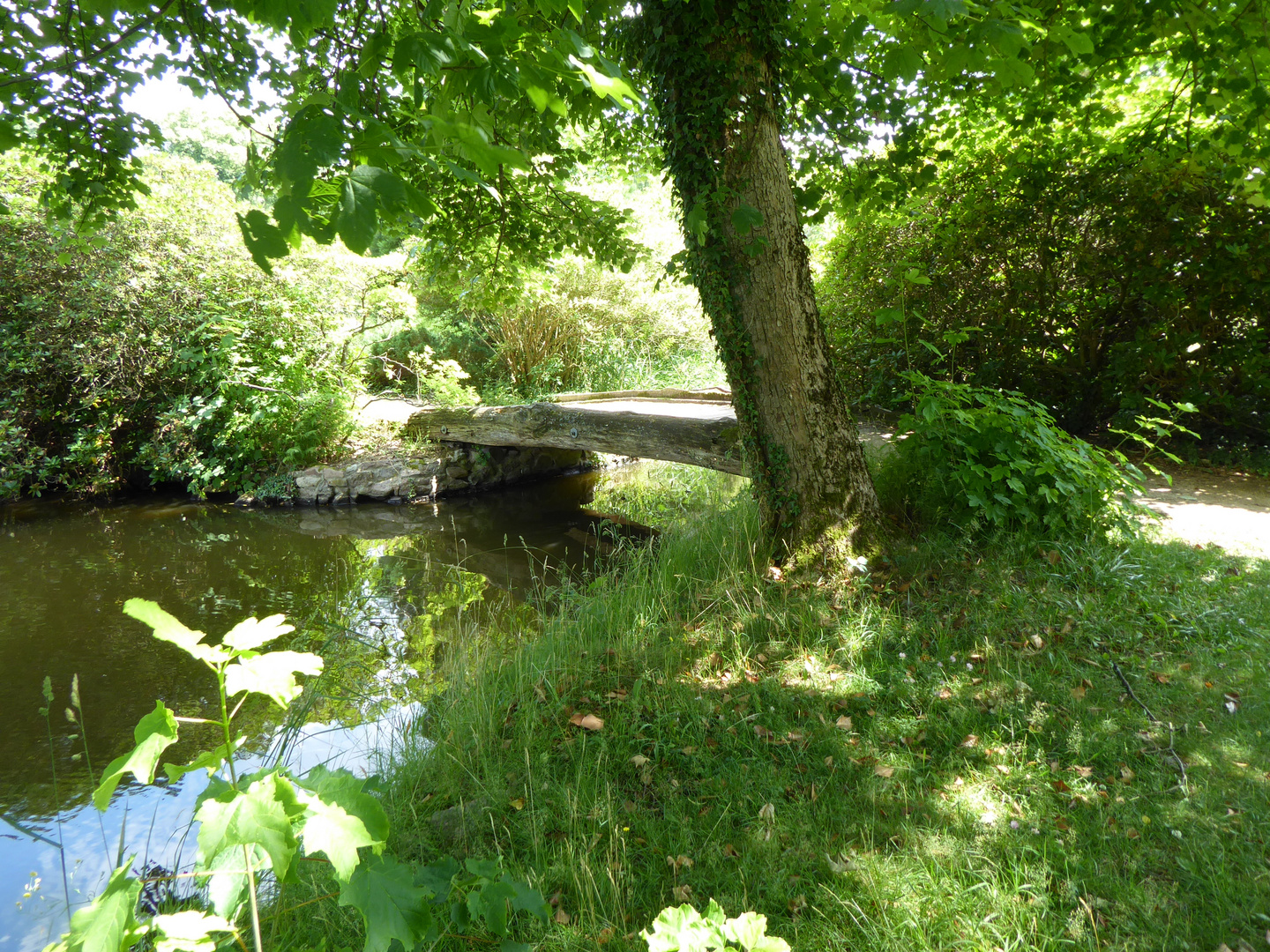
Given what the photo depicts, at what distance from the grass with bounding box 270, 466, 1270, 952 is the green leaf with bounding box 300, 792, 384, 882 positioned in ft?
3.87

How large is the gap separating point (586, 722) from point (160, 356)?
34.2ft

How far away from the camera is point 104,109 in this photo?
3.65m

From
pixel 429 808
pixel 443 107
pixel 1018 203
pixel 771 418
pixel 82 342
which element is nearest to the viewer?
pixel 443 107

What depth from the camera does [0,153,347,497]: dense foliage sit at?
31.7ft

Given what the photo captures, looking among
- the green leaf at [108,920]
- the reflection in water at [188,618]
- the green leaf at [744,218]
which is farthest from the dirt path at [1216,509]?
the green leaf at [108,920]

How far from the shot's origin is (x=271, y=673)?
1260 mm

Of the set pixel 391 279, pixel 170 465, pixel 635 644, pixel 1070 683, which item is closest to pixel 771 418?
pixel 635 644

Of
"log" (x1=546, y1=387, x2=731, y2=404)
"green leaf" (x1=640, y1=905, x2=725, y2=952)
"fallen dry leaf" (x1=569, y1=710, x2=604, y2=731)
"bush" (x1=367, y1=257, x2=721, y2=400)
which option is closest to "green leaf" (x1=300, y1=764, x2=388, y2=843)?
"green leaf" (x1=640, y1=905, x2=725, y2=952)

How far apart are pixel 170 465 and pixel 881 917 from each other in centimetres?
1148

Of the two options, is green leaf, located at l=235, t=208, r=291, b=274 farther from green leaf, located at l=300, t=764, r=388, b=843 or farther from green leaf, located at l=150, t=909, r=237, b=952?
green leaf, located at l=150, t=909, r=237, b=952

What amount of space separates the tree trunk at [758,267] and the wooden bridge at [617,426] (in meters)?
0.68

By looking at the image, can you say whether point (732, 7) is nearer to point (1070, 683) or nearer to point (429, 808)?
point (1070, 683)

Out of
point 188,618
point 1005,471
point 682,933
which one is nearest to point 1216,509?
point 1005,471

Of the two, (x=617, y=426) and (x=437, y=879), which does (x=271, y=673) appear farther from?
(x=617, y=426)
